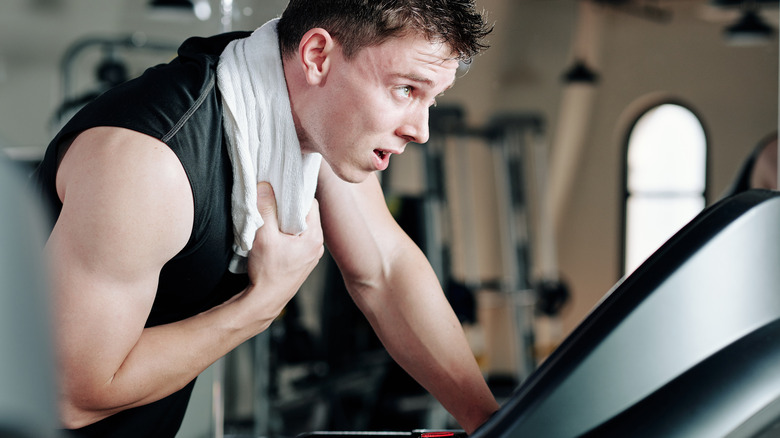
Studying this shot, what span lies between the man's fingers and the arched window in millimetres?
4478

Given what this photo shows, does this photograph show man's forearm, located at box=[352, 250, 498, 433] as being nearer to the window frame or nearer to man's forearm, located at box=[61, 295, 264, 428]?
man's forearm, located at box=[61, 295, 264, 428]

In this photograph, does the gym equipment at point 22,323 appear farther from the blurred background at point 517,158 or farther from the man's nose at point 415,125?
the blurred background at point 517,158

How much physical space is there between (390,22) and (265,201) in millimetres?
246

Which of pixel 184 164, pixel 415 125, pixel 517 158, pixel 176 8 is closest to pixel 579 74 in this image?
pixel 517 158

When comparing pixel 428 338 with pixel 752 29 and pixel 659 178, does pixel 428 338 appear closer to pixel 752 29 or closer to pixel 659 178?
pixel 752 29

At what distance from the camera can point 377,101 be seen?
816 millimetres

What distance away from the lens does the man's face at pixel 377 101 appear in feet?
2.62

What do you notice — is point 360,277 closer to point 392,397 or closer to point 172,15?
point 172,15

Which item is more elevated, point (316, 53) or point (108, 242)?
point (316, 53)

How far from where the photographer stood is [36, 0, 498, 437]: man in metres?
0.71

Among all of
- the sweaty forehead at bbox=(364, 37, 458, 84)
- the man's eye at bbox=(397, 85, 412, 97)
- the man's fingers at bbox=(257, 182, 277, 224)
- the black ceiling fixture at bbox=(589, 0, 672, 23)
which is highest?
the black ceiling fixture at bbox=(589, 0, 672, 23)

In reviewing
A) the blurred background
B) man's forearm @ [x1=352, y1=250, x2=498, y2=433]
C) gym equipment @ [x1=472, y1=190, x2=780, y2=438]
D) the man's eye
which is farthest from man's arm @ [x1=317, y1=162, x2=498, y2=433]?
the blurred background

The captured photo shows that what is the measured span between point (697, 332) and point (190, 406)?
2.95ft

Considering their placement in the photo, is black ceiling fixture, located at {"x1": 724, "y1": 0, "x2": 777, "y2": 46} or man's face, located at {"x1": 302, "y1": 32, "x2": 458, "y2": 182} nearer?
man's face, located at {"x1": 302, "y1": 32, "x2": 458, "y2": 182}
